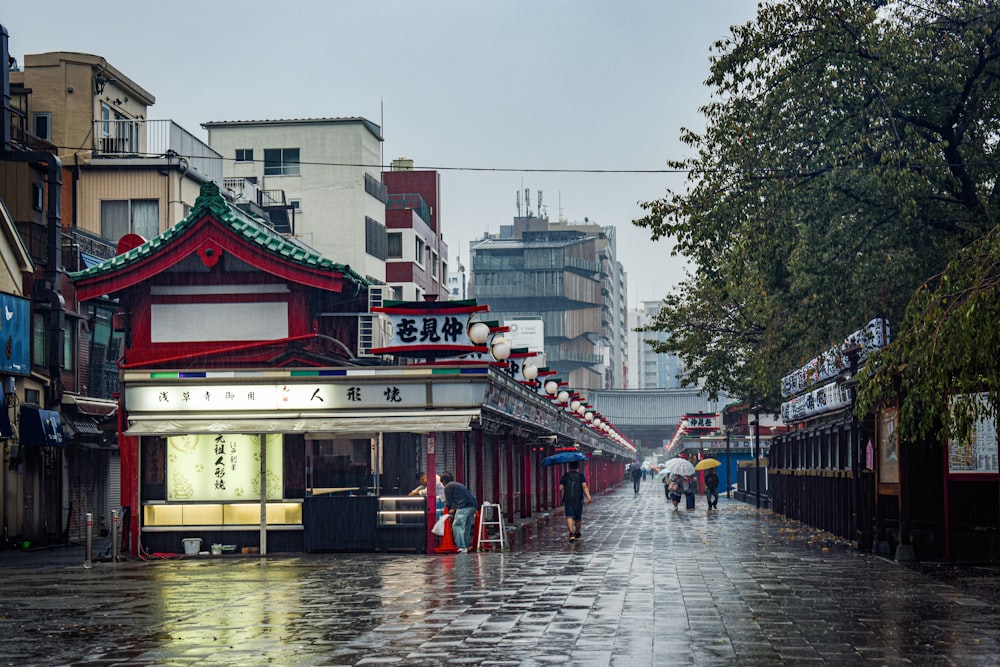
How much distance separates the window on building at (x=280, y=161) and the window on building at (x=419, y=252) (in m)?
7.85

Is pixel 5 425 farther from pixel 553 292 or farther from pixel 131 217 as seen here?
pixel 553 292

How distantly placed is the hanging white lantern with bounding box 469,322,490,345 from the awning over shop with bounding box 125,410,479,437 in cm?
150

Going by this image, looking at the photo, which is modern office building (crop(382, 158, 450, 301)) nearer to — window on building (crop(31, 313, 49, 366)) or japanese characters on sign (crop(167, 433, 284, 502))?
window on building (crop(31, 313, 49, 366))

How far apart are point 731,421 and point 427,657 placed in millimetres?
77573

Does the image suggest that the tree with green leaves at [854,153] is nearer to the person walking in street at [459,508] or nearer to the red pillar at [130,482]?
the person walking in street at [459,508]

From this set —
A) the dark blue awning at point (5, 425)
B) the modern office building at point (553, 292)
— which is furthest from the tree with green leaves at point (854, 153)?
the modern office building at point (553, 292)

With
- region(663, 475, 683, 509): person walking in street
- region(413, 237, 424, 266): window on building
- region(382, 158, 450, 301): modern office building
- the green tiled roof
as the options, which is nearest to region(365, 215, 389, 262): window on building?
region(382, 158, 450, 301): modern office building

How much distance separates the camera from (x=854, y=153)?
2541 centimetres

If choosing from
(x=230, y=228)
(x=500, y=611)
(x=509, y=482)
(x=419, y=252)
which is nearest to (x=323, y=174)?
(x=419, y=252)

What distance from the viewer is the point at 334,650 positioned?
535 inches

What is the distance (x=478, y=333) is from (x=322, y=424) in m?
3.77

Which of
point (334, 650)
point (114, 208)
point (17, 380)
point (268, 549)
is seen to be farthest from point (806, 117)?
point (114, 208)

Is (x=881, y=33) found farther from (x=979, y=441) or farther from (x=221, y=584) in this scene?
(x=221, y=584)

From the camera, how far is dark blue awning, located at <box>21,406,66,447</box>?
33781 millimetres
